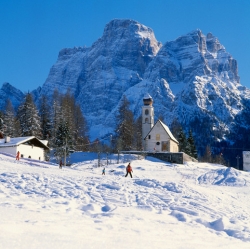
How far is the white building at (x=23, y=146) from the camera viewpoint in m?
50.3

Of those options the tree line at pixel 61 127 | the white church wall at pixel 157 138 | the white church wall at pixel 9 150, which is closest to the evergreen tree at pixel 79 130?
the tree line at pixel 61 127

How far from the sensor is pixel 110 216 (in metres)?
14.5

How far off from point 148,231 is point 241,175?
30.8m

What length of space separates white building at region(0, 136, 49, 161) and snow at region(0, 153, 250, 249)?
2876 centimetres

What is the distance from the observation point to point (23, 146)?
51500 mm

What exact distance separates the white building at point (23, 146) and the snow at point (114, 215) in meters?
28.8

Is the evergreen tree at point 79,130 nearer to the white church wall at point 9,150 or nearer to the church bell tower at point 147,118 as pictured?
Result: the church bell tower at point 147,118

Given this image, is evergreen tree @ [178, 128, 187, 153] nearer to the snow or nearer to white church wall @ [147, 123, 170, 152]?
white church wall @ [147, 123, 170, 152]

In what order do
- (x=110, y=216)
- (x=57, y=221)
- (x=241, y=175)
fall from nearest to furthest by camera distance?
(x=57, y=221), (x=110, y=216), (x=241, y=175)

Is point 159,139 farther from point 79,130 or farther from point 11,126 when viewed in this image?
point 11,126

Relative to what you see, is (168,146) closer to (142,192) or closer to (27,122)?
(27,122)

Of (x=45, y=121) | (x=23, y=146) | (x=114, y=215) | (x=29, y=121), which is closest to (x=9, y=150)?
(x=23, y=146)

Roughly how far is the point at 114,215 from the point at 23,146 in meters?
39.1

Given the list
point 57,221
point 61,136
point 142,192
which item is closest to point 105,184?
point 142,192
